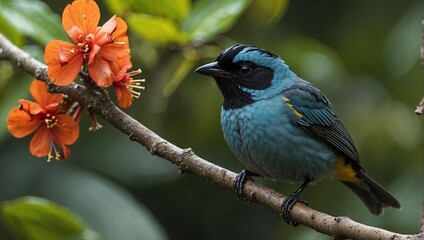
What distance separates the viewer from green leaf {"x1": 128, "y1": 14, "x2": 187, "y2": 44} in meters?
3.64

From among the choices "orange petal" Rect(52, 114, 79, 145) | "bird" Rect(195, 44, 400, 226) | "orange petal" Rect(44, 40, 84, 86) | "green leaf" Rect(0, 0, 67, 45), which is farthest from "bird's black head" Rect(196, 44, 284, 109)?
"orange petal" Rect(44, 40, 84, 86)

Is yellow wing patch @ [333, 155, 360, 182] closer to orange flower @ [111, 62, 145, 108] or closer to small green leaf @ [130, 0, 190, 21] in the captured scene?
small green leaf @ [130, 0, 190, 21]

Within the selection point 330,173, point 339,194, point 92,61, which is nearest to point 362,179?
point 330,173

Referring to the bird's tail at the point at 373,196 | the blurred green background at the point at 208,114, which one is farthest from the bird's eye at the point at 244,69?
the bird's tail at the point at 373,196

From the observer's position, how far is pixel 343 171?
4.43m

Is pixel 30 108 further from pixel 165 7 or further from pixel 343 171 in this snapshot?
pixel 343 171

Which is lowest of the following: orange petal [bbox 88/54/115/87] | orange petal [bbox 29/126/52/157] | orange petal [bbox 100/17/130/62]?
orange petal [bbox 29/126/52/157]

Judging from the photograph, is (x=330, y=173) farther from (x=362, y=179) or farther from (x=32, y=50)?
(x=32, y=50)

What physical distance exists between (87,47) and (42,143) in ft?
1.57

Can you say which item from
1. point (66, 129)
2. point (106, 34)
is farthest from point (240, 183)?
point (106, 34)

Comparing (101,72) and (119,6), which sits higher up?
(119,6)

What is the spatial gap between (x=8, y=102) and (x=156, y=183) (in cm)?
204

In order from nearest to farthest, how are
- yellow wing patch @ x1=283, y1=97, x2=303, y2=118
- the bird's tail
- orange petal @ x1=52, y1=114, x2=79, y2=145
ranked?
orange petal @ x1=52, y1=114, x2=79, y2=145, yellow wing patch @ x1=283, y1=97, x2=303, y2=118, the bird's tail

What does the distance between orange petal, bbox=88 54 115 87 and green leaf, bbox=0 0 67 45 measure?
30.9 inches
